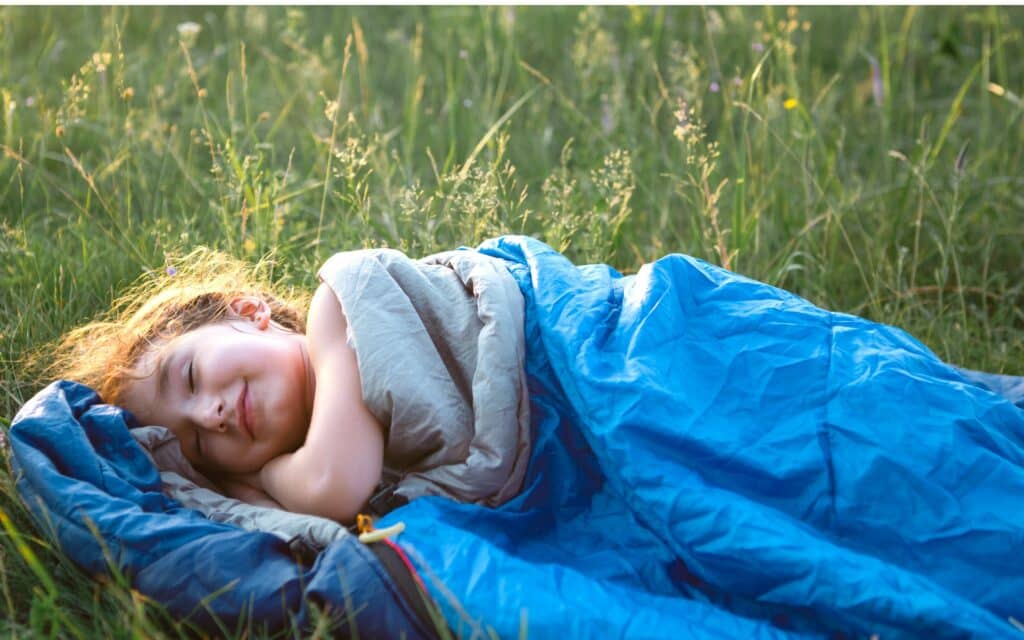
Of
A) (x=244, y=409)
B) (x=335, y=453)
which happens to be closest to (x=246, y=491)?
(x=244, y=409)

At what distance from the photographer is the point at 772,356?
1.97 m

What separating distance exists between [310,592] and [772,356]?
0.84m

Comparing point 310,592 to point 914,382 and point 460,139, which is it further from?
point 460,139

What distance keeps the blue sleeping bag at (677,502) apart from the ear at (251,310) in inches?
12.4

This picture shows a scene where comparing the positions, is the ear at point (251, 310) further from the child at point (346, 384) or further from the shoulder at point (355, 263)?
the shoulder at point (355, 263)

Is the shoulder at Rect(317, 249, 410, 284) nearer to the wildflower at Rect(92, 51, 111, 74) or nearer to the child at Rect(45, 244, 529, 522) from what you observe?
the child at Rect(45, 244, 529, 522)

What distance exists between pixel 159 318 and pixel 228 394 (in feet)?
0.88

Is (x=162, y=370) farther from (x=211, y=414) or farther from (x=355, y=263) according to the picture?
(x=355, y=263)

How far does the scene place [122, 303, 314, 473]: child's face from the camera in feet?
6.77

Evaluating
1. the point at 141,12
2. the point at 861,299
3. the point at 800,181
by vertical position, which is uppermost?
the point at 141,12

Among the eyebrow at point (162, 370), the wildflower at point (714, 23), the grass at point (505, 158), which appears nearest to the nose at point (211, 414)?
the eyebrow at point (162, 370)


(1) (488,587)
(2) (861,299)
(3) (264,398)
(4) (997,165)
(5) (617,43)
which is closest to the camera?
(1) (488,587)

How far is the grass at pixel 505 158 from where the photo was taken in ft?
8.82

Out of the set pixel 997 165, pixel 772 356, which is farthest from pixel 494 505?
pixel 997 165
